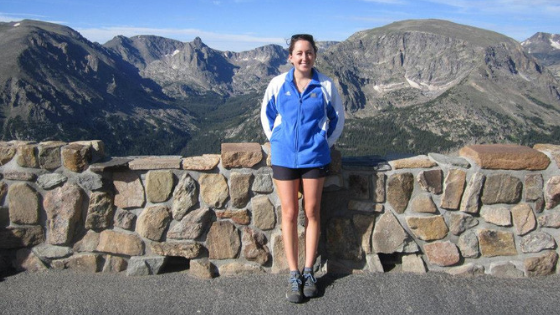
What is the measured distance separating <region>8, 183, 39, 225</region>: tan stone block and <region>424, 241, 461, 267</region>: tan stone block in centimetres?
468

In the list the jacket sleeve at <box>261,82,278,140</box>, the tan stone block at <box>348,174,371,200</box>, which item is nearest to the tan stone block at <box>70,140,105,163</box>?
the jacket sleeve at <box>261,82,278,140</box>

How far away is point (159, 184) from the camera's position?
4945 millimetres

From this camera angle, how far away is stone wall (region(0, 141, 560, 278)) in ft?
16.0

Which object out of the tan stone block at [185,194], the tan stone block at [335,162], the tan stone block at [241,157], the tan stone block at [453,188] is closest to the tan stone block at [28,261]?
the tan stone block at [185,194]

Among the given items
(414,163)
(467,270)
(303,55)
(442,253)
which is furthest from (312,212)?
(467,270)

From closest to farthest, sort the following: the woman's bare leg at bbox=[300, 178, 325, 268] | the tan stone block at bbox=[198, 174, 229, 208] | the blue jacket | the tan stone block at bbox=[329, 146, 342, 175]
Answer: the blue jacket, the woman's bare leg at bbox=[300, 178, 325, 268], the tan stone block at bbox=[329, 146, 342, 175], the tan stone block at bbox=[198, 174, 229, 208]

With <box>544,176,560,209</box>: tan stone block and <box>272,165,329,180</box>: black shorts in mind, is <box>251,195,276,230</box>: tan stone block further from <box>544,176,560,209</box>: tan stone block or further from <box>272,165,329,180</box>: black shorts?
<box>544,176,560,209</box>: tan stone block

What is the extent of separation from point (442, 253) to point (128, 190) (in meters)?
3.79

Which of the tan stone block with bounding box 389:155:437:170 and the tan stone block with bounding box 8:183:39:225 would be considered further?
the tan stone block with bounding box 8:183:39:225

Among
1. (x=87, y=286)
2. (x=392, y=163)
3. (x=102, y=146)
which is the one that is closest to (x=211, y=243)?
(x=87, y=286)

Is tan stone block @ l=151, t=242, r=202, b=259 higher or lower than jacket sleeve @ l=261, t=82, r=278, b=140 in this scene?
lower

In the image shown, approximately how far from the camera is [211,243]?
498 centimetres

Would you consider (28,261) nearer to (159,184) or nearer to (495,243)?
(159,184)

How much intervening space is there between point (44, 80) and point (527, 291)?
226m
